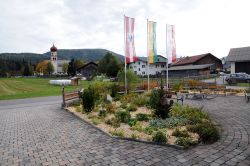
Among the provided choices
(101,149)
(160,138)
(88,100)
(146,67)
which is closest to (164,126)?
(160,138)

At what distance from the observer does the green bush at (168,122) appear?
8719 millimetres

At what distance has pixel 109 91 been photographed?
19531 millimetres

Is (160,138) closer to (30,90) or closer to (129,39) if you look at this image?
(129,39)

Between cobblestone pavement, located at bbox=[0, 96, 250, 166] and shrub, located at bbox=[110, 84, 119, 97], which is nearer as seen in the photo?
cobblestone pavement, located at bbox=[0, 96, 250, 166]

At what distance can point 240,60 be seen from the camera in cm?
4103

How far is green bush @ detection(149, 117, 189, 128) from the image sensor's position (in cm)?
872

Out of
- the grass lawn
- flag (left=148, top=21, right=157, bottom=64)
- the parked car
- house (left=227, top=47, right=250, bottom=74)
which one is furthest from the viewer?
house (left=227, top=47, right=250, bottom=74)

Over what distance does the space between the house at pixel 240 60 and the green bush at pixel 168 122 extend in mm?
36342

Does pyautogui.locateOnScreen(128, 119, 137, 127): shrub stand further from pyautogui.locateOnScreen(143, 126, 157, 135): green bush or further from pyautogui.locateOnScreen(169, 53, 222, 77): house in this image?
pyautogui.locateOnScreen(169, 53, 222, 77): house

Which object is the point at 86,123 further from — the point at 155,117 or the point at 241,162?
the point at 241,162

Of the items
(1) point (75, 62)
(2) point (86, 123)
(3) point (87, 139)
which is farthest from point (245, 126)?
(1) point (75, 62)

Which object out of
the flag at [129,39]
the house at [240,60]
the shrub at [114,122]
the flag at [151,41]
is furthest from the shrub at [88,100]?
the house at [240,60]

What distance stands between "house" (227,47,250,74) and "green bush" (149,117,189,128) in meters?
36.3

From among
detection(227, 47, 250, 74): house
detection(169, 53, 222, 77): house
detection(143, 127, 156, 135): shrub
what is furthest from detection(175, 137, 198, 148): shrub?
detection(169, 53, 222, 77): house
